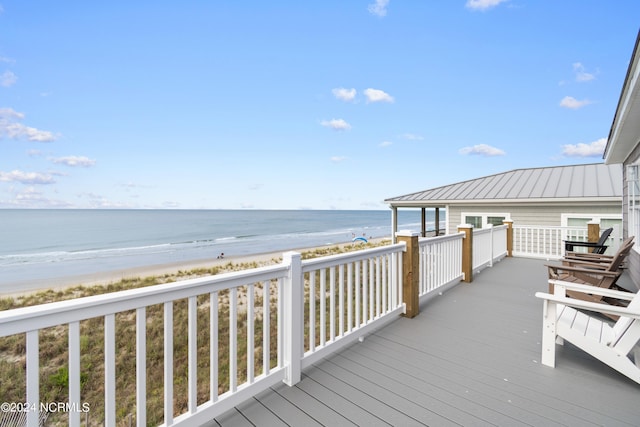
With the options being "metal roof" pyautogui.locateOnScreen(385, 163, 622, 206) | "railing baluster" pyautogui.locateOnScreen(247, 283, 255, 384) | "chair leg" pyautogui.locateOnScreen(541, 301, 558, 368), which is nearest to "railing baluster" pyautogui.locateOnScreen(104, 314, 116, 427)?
"railing baluster" pyautogui.locateOnScreen(247, 283, 255, 384)

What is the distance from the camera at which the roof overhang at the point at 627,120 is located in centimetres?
259

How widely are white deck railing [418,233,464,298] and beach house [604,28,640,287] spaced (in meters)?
2.45

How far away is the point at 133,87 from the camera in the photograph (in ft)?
70.6

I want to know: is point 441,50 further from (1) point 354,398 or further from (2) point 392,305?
(1) point 354,398

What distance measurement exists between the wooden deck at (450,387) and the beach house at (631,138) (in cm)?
255

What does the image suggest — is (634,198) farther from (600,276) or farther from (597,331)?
(597,331)

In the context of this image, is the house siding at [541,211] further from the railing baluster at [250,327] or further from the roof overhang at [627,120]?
the railing baluster at [250,327]

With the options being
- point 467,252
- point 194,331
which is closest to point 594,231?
point 467,252

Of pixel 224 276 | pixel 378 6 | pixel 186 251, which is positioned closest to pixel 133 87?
pixel 186 251

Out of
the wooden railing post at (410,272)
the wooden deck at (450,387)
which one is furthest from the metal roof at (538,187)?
the wooden railing post at (410,272)

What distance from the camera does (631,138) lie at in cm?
458

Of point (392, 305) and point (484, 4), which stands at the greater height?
point (484, 4)

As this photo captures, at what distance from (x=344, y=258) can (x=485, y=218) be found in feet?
32.9

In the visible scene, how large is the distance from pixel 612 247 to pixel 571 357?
26.3ft
